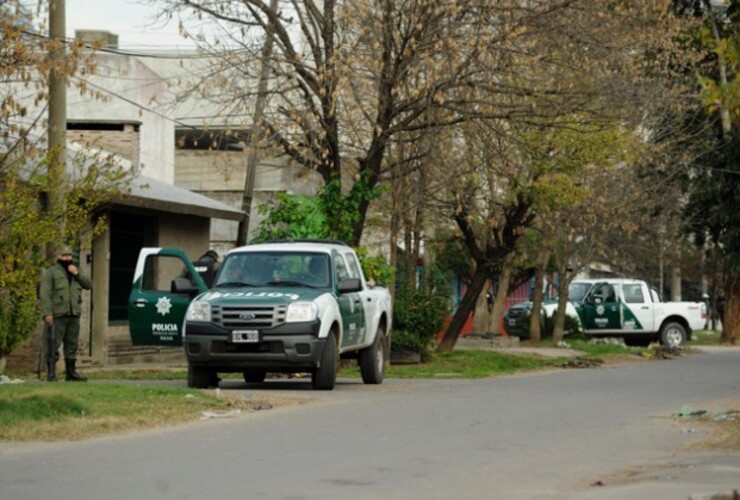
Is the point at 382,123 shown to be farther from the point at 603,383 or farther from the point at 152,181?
the point at 152,181

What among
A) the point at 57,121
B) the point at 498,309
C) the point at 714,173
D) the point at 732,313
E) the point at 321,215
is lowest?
the point at 732,313

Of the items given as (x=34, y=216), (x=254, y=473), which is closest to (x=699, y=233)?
(x=34, y=216)

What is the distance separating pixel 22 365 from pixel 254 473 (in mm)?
16977

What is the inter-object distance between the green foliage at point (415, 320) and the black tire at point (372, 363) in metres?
7.43

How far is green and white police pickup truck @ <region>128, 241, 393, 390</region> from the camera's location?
20703 mm

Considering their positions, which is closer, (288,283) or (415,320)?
(288,283)

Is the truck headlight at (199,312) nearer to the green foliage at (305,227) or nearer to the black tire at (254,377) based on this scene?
the black tire at (254,377)

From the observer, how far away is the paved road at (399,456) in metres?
10.4

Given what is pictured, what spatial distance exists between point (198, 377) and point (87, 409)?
556cm

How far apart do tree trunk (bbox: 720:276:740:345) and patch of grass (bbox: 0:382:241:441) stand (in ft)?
113

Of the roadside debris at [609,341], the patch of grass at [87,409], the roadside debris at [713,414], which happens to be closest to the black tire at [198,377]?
the patch of grass at [87,409]

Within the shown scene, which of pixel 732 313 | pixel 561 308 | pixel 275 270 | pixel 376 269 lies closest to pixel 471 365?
pixel 376 269

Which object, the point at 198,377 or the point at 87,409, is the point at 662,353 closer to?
the point at 198,377

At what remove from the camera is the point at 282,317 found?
20734 mm
